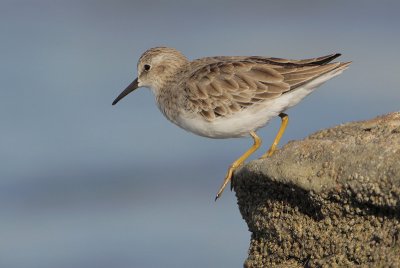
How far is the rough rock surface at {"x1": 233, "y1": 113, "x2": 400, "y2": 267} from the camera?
534 centimetres

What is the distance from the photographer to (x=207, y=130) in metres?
8.20

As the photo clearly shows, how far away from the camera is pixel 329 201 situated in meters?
5.59

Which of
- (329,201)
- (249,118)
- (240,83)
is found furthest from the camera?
(240,83)

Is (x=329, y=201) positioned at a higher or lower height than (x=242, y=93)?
lower

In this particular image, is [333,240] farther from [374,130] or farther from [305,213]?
[374,130]

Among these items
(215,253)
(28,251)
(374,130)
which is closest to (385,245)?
(374,130)


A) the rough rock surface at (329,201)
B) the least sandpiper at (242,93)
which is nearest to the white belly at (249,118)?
the least sandpiper at (242,93)

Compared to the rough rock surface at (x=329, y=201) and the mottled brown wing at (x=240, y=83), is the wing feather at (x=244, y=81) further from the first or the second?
the rough rock surface at (x=329, y=201)

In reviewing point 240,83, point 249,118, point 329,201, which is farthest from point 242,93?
point 329,201

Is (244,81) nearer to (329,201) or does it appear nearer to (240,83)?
(240,83)

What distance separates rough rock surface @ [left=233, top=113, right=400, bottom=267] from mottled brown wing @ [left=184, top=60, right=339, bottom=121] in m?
1.68

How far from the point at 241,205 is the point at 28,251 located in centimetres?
634

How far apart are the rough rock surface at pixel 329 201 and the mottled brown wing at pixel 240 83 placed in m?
1.68

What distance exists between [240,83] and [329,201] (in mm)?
2817
